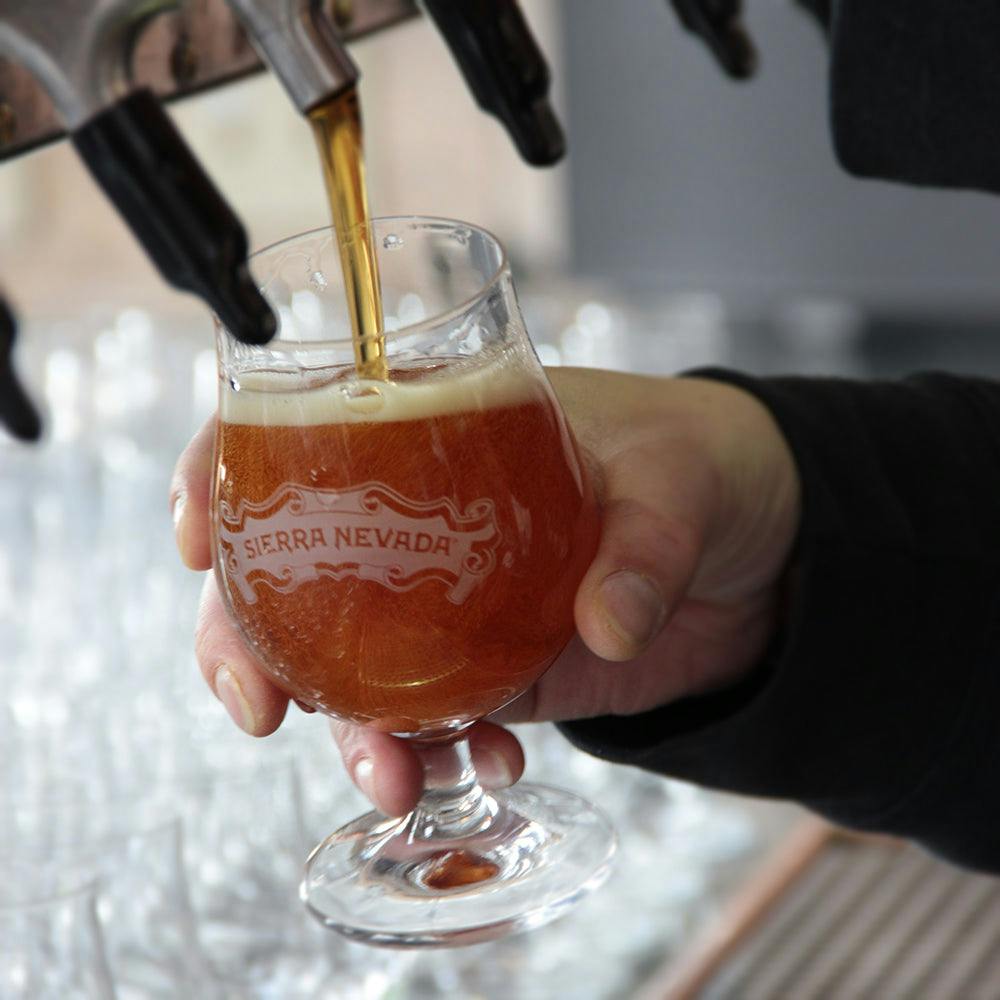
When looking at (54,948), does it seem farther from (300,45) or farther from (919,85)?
(919,85)

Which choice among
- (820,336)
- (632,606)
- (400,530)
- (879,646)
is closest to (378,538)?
(400,530)

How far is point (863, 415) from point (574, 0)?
2.21 meters

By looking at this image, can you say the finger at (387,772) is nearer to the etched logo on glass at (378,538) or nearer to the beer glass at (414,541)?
the beer glass at (414,541)

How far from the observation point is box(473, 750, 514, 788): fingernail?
907 mm

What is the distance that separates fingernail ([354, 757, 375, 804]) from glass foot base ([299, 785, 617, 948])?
0.03 m

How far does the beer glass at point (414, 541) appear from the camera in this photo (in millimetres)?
746

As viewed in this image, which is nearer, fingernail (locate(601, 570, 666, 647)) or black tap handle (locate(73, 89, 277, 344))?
black tap handle (locate(73, 89, 277, 344))

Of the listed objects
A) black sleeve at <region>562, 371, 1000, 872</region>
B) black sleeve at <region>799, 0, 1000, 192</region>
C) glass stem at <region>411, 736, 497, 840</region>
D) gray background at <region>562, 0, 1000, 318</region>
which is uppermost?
black sleeve at <region>799, 0, 1000, 192</region>

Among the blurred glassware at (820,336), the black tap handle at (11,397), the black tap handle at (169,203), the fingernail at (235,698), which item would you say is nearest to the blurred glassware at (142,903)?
the fingernail at (235,698)

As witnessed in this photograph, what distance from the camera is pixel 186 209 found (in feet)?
2.06

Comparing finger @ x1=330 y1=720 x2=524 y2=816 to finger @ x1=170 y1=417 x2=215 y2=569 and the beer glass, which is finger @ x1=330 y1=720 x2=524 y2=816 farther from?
finger @ x1=170 y1=417 x2=215 y2=569

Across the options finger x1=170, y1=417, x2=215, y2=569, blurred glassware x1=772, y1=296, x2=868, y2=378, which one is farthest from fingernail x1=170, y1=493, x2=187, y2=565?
blurred glassware x1=772, y1=296, x2=868, y2=378

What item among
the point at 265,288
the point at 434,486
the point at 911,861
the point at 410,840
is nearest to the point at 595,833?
the point at 410,840

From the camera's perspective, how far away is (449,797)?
867 mm
